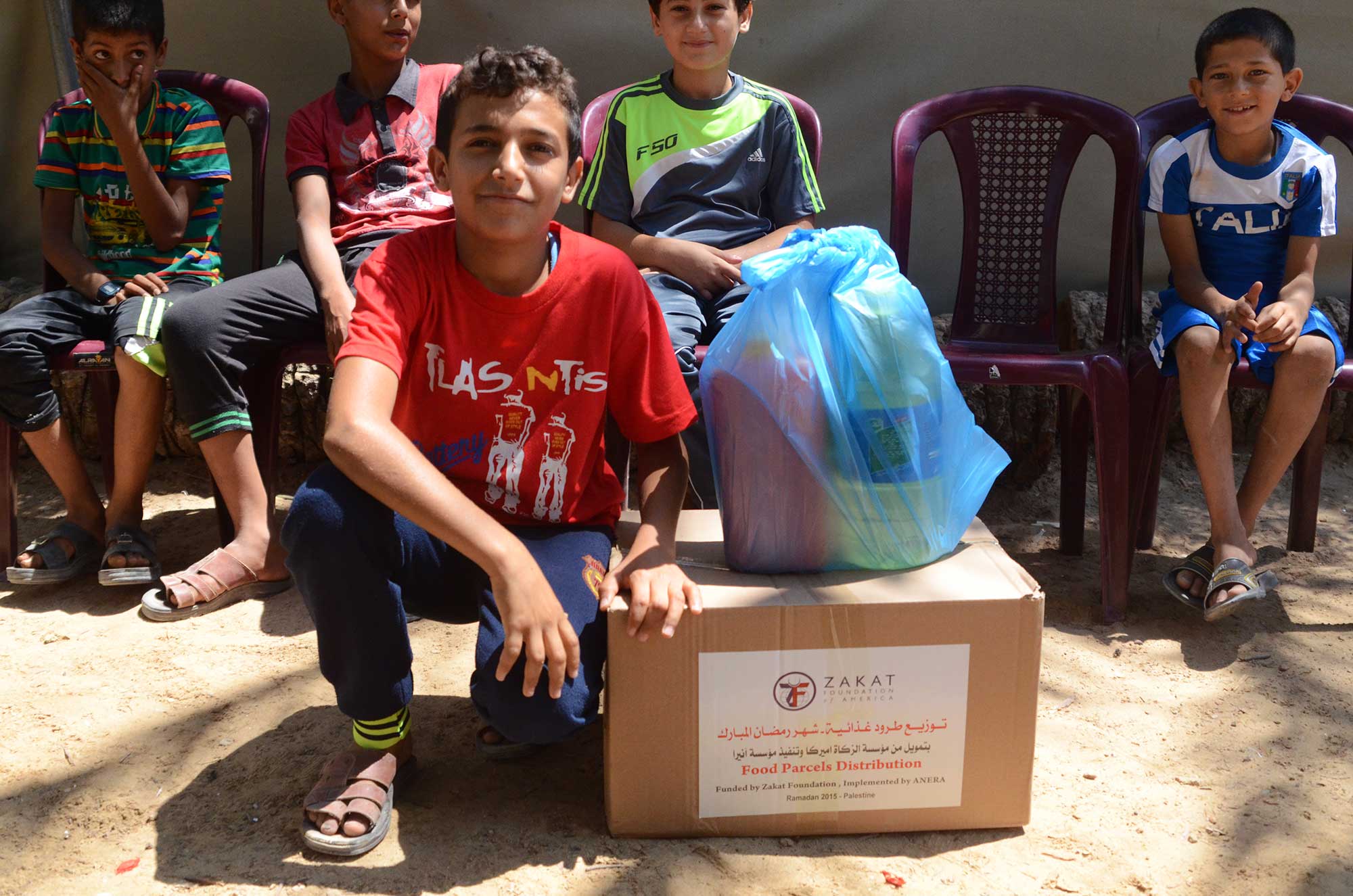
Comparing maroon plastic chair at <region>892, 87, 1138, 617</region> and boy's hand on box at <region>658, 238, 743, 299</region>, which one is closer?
boy's hand on box at <region>658, 238, 743, 299</region>

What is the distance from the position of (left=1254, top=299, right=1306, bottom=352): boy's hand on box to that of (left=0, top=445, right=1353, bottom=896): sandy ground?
658 millimetres

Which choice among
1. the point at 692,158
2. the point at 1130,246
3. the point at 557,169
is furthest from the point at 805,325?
the point at 1130,246

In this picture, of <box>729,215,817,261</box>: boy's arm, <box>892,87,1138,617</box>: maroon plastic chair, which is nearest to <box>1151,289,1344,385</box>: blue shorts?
<box>892,87,1138,617</box>: maroon plastic chair

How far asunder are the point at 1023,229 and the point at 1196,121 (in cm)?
52

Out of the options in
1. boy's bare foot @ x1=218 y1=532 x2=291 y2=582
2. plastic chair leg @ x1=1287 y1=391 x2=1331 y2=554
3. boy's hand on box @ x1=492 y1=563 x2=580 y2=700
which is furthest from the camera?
plastic chair leg @ x1=1287 y1=391 x2=1331 y2=554

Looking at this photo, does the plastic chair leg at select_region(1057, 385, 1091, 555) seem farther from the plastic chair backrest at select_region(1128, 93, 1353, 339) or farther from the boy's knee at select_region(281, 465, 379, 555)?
the boy's knee at select_region(281, 465, 379, 555)

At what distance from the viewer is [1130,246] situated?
10.3 ft

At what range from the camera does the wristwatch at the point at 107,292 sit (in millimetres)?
3064

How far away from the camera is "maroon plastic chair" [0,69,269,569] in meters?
3.11

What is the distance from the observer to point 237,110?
338cm

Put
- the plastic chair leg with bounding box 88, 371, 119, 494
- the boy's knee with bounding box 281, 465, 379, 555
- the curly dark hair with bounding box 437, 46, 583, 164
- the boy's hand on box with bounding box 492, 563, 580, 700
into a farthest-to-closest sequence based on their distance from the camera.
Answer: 1. the plastic chair leg with bounding box 88, 371, 119, 494
2. the curly dark hair with bounding box 437, 46, 583, 164
3. the boy's knee with bounding box 281, 465, 379, 555
4. the boy's hand on box with bounding box 492, 563, 580, 700

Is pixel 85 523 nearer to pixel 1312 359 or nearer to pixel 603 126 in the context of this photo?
pixel 603 126

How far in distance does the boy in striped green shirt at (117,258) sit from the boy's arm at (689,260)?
1177mm

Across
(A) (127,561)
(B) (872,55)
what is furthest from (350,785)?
(B) (872,55)
